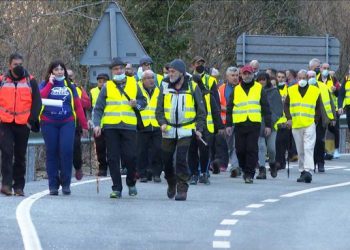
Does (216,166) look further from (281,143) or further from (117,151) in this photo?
(117,151)

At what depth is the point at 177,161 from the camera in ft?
61.3

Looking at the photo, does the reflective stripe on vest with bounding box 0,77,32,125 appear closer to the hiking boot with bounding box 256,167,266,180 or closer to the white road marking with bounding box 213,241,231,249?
the white road marking with bounding box 213,241,231,249

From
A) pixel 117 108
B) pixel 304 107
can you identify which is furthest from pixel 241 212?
pixel 304 107

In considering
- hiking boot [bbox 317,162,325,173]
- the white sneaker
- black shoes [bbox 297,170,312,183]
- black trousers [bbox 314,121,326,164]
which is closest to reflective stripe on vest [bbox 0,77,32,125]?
black shoes [bbox 297,170,312,183]

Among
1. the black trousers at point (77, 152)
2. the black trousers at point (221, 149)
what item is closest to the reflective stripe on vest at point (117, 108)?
the black trousers at point (77, 152)

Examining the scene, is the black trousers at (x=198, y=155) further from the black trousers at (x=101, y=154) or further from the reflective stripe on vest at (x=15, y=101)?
the reflective stripe on vest at (x=15, y=101)

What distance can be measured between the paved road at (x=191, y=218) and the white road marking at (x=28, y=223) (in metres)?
0.07

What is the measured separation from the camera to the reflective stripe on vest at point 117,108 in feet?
62.1

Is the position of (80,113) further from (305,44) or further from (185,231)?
(305,44)

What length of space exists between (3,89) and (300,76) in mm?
6683

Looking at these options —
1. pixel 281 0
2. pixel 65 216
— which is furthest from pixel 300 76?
pixel 281 0

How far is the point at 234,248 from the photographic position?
44.4 feet

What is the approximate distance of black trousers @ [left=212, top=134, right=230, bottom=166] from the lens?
2520 centimetres

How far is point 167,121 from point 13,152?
2.14m
